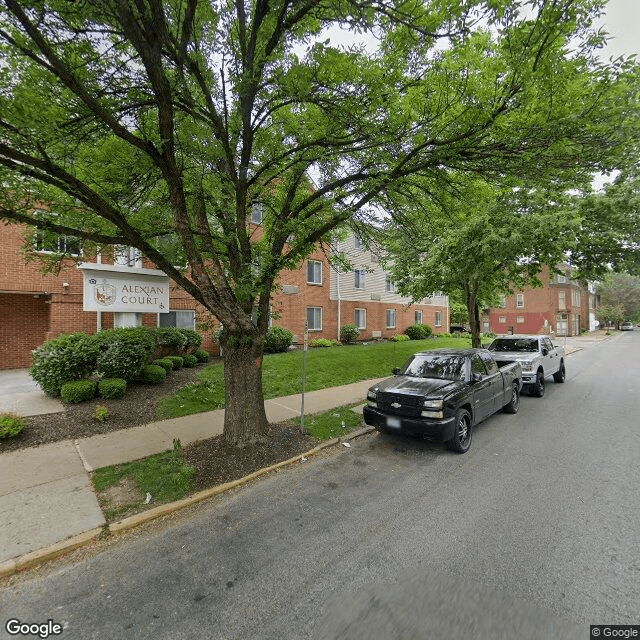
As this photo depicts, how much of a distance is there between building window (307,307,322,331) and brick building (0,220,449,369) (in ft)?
0.20

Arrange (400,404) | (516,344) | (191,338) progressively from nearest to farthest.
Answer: (400,404) → (516,344) → (191,338)

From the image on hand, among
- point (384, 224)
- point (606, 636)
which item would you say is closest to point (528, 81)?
point (384, 224)

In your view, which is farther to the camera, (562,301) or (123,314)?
(562,301)

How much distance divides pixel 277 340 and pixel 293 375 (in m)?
4.99

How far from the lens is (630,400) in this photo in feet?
31.0

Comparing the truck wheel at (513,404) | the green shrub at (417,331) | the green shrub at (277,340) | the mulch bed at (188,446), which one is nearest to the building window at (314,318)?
the green shrub at (277,340)

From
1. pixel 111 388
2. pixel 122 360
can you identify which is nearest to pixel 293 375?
pixel 122 360

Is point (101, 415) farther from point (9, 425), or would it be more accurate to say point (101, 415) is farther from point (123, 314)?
point (123, 314)

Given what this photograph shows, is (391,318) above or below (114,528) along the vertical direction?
above

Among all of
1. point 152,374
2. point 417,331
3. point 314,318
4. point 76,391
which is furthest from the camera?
point 417,331

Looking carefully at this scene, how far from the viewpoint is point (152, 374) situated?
9234mm

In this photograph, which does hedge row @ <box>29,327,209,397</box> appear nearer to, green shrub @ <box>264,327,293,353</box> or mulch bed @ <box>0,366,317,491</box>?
mulch bed @ <box>0,366,317,491</box>

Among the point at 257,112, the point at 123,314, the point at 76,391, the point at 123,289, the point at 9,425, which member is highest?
the point at 257,112

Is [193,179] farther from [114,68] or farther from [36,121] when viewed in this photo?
[36,121]
